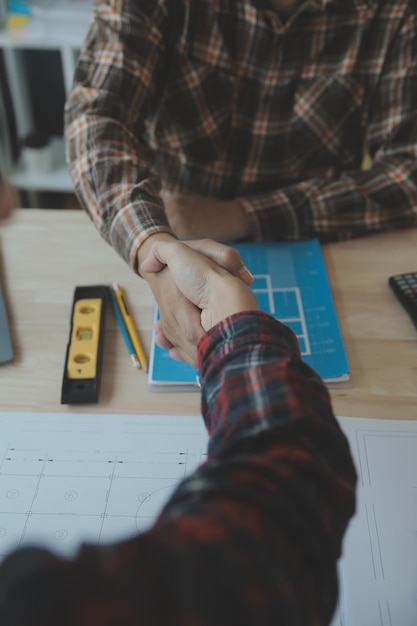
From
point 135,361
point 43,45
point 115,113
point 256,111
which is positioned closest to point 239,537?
point 135,361

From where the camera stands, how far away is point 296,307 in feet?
2.66

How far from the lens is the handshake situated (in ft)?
2.08

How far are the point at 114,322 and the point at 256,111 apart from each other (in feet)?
1.72

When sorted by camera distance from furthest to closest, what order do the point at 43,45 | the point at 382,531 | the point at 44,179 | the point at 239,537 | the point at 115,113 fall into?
the point at 44,179 < the point at 43,45 < the point at 115,113 < the point at 382,531 < the point at 239,537

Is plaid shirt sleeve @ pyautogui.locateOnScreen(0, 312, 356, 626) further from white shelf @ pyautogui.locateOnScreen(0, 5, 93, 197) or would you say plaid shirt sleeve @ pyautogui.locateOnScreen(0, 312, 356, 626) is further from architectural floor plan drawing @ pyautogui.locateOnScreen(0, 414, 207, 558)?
white shelf @ pyautogui.locateOnScreen(0, 5, 93, 197)

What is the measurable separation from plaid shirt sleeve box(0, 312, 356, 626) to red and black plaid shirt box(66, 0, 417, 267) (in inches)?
19.3

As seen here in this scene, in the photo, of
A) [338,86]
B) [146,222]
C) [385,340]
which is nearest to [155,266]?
[146,222]

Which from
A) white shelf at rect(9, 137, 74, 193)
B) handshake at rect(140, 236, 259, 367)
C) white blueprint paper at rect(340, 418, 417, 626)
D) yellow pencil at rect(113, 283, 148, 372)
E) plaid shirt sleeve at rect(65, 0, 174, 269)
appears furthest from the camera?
white shelf at rect(9, 137, 74, 193)

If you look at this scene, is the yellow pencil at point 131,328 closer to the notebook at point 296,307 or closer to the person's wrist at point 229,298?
the notebook at point 296,307

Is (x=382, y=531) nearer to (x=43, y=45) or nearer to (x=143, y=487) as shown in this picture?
(x=143, y=487)

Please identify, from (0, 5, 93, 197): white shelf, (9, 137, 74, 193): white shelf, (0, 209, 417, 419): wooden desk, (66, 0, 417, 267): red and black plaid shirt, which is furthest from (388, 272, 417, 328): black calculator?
(9, 137, 74, 193): white shelf

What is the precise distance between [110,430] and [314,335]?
29cm

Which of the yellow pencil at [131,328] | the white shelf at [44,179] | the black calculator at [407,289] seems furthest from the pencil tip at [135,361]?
the white shelf at [44,179]

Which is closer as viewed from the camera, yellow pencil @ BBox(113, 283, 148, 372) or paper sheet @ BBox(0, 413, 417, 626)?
paper sheet @ BBox(0, 413, 417, 626)
